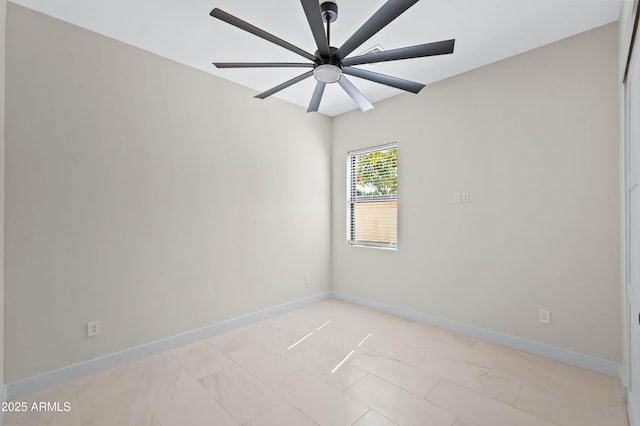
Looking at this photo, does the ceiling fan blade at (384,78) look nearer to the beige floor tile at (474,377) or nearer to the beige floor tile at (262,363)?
the beige floor tile at (474,377)

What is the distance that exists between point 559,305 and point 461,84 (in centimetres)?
238

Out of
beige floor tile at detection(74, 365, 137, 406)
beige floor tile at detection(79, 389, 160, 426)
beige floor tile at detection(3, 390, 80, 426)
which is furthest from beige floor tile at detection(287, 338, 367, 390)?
beige floor tile at detection(3, 390, 80, 426)

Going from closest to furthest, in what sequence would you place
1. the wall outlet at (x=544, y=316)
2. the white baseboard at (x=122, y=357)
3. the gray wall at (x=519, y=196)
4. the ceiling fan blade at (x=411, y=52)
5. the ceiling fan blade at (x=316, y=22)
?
the ceiling fan blade at (x=316, y=22), the ceiling fan blade at (x=411, y=52), the white baseboard at (x=122, y=357), the gray wall at (x=519, y=196), the wall outlet at (x=544, y=316)

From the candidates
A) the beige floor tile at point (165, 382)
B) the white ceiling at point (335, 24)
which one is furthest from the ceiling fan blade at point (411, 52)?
the beige floor tile at point (165, 382)

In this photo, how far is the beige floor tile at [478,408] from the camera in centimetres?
187

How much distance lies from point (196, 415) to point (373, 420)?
1.15 m

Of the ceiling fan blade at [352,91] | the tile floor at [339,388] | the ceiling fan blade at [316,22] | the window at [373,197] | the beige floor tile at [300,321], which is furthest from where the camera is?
the window at [373,197]

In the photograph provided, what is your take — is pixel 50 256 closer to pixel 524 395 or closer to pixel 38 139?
pixel 38 139

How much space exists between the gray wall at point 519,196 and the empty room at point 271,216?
2 cm

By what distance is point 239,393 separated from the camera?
2.18 metres

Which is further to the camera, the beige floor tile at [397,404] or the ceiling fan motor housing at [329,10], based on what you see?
the ceiling fan motor housing at [329,10]

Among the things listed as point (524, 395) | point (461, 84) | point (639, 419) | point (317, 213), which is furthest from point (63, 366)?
point (461, 84)

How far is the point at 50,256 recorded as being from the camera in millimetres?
2322

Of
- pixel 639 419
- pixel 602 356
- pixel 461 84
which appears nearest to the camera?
pixel 639 419
